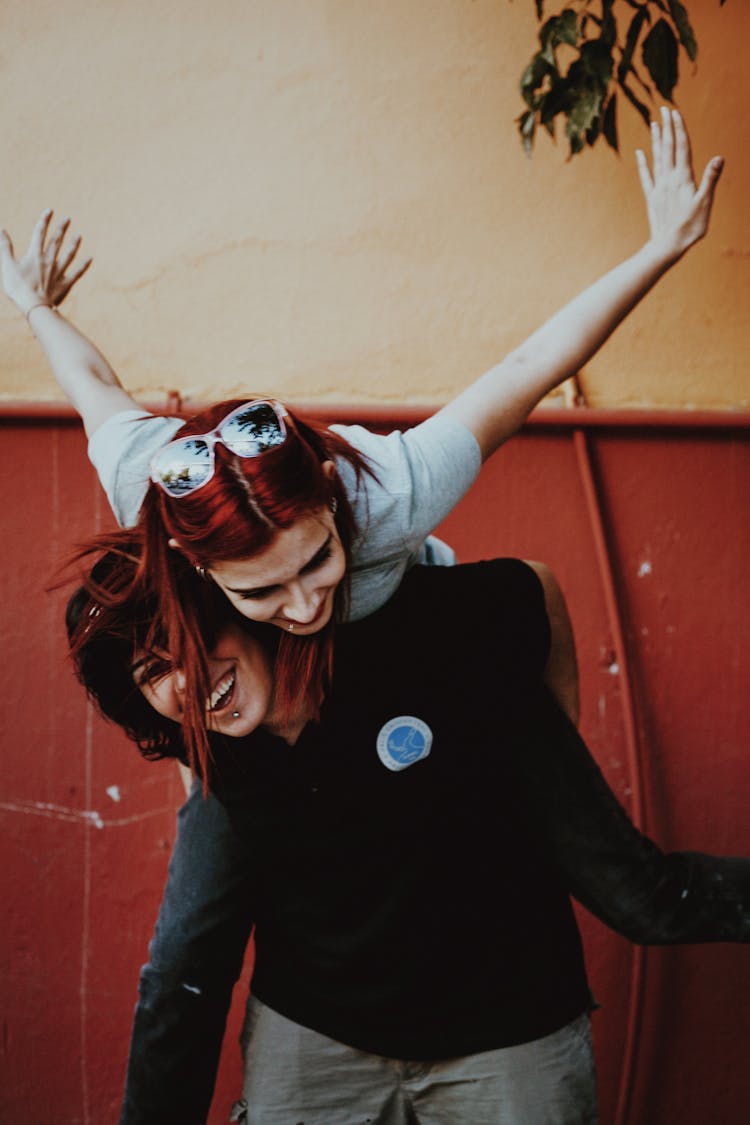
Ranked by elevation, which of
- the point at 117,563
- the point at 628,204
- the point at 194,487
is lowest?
the point at 117,563

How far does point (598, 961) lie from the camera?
8.14 feet

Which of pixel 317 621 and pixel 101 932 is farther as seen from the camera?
pixel 101 932

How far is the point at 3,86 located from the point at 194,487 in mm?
1704

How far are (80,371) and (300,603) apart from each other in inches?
28.7

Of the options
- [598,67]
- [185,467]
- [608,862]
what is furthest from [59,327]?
[608,862]

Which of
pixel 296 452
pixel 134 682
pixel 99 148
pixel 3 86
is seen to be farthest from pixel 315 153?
pixel 134 682

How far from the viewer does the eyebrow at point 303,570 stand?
4.76 ft

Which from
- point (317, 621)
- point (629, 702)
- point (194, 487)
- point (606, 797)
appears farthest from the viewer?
point (629, 702)

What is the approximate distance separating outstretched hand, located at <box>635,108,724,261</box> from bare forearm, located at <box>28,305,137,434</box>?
1.00 m

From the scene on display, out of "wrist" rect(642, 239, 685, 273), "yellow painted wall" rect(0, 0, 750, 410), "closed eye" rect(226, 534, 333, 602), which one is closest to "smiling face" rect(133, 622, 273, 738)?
"closed eye" rect(226, 534, 333, 602)

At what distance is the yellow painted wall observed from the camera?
2.53 metres

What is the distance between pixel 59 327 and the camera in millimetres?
1944

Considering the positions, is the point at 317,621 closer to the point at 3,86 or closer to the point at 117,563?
the point at 117,563

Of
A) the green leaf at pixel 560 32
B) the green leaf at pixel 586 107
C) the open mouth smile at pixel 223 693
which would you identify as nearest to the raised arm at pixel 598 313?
the green leaf at pixel 586 107
